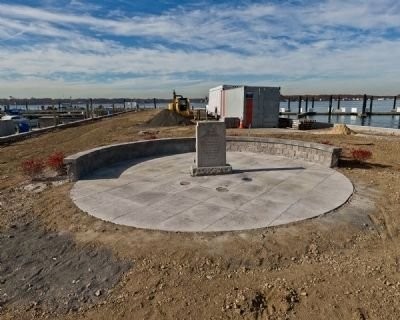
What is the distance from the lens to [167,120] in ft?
109

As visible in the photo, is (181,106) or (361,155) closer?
(361,155)

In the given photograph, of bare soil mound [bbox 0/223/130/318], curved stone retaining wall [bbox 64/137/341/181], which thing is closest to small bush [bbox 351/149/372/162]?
curved stone retaining wall [bbox 64/137/341/181]

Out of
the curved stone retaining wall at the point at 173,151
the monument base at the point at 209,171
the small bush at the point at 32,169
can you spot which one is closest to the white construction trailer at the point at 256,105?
the curved stone retaining wall at the point at 173,151

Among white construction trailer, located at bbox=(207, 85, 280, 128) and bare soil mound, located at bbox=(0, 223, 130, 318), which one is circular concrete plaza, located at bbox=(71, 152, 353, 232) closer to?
bare soil mound, located at bbox=(0, 223, 130, 318)

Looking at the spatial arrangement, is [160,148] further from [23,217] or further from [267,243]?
[267,243]

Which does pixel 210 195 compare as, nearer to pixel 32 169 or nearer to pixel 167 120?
pixel 32 169

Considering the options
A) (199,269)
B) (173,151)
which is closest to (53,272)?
(199,269)

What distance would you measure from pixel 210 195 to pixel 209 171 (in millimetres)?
2170

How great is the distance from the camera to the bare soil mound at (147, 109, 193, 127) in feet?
106

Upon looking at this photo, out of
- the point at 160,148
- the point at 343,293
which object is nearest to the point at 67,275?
the point at 343,293

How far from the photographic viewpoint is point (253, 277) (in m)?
4.75

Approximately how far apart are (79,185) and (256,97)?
79.6 feet

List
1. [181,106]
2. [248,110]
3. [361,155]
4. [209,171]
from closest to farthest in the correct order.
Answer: [209,171] < [361,155] < [248,110] < [181,106]

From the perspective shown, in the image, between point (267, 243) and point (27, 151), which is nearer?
point (267, 243)
